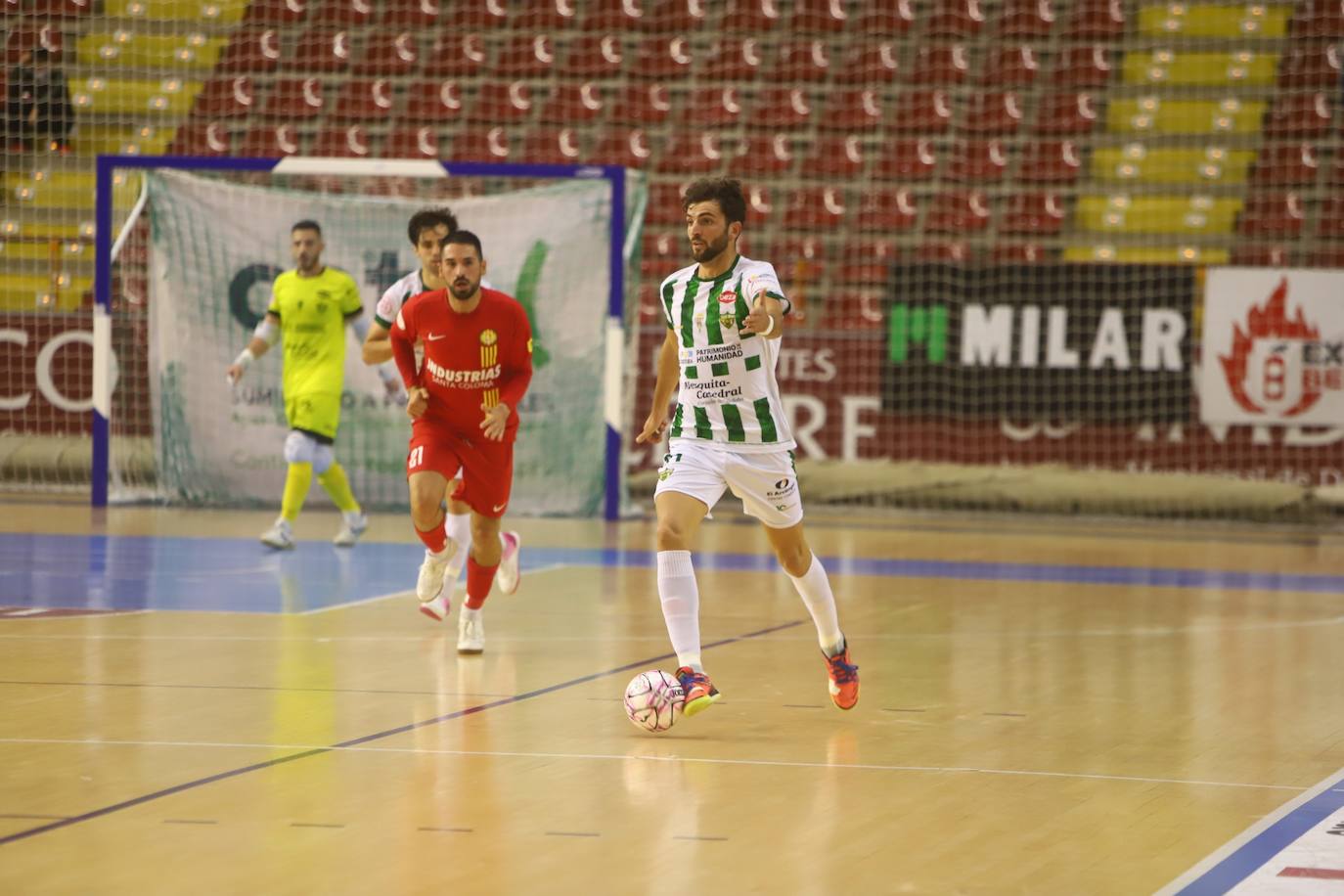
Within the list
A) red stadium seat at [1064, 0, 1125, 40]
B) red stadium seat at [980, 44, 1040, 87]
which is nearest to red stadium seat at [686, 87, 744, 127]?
red stadium seat at [980, 44, 1040, 87]

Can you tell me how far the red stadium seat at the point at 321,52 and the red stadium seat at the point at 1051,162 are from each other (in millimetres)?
7824

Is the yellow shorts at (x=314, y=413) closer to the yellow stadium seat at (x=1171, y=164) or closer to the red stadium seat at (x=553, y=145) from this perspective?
the red stadium seat at (x=553, y=145)

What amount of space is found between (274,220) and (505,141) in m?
5.64

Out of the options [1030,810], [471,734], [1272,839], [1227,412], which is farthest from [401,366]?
[1227,412]

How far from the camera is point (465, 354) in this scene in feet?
26.4

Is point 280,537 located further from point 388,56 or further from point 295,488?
point 388,56

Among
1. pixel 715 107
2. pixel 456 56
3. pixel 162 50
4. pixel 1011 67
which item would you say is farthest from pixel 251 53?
pixel 1011 67

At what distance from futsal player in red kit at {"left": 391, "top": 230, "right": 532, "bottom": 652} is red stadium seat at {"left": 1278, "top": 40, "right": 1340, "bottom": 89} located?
1473cm

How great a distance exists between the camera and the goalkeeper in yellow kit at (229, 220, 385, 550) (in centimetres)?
1293

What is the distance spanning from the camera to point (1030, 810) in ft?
16.8

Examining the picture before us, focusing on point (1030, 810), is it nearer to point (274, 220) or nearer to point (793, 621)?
point (793, 621)

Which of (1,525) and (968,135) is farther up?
(968,135)

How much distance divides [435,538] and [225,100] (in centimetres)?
1456

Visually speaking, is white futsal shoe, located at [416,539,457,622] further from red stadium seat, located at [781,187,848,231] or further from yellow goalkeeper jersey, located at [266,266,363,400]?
red stadium seat, located at [781,187,848,231]
